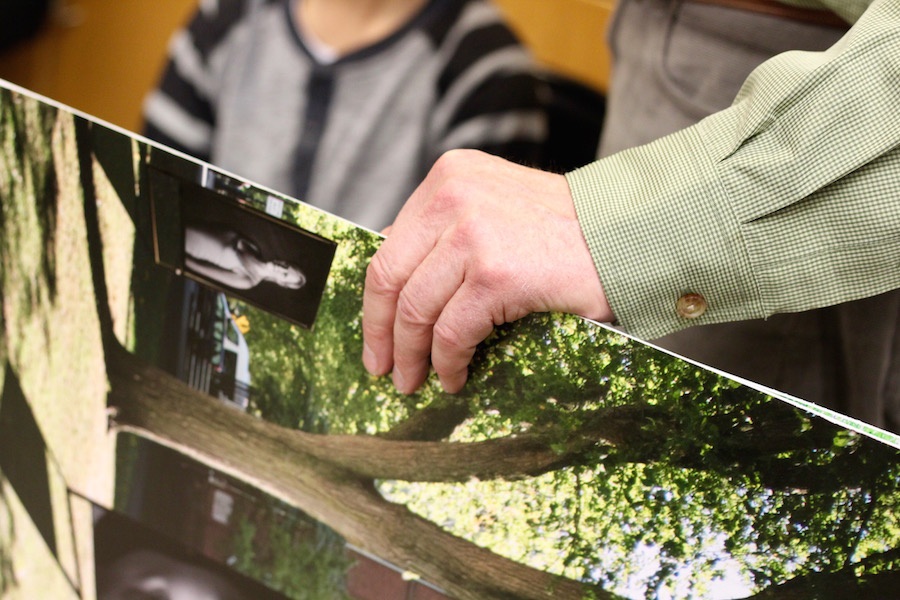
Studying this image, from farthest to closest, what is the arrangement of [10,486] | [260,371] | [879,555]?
[10,486] → [260,371] → [879,555]

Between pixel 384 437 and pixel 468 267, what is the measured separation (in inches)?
5.1

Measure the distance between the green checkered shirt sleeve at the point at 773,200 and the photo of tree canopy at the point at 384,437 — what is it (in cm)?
6

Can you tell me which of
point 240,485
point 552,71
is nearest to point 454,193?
point 240,485

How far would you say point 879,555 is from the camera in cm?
42

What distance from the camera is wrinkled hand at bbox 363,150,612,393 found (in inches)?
18.3

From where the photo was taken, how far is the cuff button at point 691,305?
0.49 meters

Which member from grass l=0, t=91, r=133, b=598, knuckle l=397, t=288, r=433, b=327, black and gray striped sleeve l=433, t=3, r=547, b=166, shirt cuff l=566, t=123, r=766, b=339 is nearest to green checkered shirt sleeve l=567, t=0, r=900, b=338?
shirt cuff l=566, t=123, r=766, b=339

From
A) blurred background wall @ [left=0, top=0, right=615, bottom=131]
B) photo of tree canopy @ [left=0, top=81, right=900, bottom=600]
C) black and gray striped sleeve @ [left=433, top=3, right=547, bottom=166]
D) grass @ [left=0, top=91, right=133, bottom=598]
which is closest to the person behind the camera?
photo of tree canopy @ [left=0, top=81, right=900, bottom=600]

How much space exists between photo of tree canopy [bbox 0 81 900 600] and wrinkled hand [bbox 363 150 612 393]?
2 centimetres

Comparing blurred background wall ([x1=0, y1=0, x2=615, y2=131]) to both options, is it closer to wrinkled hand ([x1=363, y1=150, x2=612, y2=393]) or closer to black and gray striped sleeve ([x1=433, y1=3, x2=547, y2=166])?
black and gray striped sleeve ([x1=433, y1=3, x2=547, y2=166])

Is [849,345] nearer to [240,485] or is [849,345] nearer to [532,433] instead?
[532,433]

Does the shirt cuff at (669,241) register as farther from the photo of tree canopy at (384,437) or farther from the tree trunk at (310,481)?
the tree trunk at (310,481)

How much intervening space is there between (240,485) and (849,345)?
0.45 meters

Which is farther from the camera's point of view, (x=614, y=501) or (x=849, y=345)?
(x=849, y=345)
